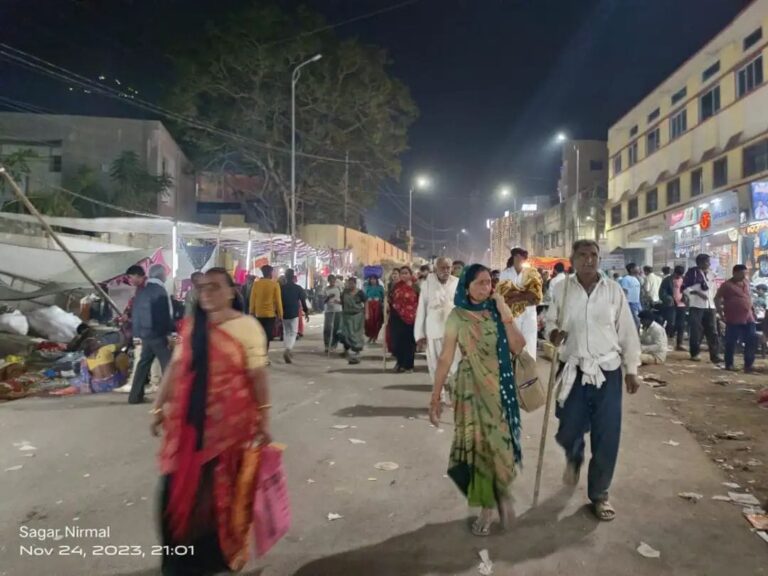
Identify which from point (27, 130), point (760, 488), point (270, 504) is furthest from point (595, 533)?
point (27, 130)

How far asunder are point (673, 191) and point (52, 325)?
24.3m

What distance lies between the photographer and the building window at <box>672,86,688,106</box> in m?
24.7

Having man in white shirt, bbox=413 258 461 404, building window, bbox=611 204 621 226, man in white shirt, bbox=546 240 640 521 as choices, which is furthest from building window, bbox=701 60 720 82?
man in white shirt, bbox=546 240 640 521

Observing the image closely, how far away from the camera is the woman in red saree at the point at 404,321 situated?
9.98 m

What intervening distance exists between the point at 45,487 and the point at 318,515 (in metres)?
2.28

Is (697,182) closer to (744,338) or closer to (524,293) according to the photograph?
(744,338)

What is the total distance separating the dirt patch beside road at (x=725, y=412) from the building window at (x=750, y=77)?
459 inches

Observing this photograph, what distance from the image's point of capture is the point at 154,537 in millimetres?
3678

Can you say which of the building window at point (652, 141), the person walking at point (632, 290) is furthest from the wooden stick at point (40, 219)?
the building window at point (652, 141)

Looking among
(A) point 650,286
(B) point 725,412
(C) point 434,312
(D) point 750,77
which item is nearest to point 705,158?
(D) point 750,77

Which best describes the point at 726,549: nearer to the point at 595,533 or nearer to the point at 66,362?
the point at 595,533

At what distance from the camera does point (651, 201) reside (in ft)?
92.6

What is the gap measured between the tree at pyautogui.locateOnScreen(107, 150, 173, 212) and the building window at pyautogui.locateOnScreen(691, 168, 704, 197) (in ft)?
71.6

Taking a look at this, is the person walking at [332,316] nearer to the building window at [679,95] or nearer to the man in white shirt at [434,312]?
the man in white shirt at [434,312]
